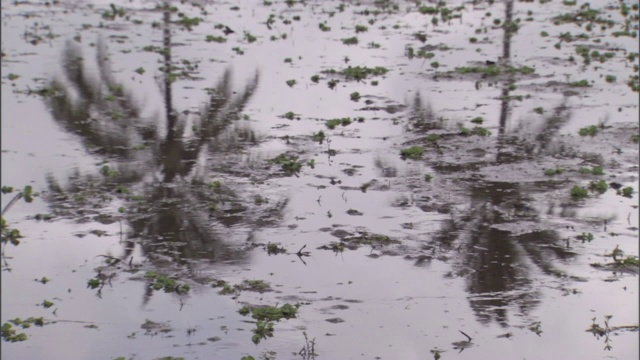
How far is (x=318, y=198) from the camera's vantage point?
10578mm

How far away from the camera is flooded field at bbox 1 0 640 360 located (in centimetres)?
759

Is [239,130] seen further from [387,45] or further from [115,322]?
[387,45]

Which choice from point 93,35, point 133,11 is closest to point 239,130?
point 93,35

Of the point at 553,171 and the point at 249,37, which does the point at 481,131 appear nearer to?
the point at 553,171

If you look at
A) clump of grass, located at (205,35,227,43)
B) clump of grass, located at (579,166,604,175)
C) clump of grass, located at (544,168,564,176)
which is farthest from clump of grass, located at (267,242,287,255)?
clump of grass, located at (205,35,227,43)

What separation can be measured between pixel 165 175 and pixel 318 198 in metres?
2.06

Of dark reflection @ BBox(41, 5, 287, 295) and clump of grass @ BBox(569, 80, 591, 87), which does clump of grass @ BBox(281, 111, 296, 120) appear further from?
clump of grass @ BBox(569, 80, 591, 87)

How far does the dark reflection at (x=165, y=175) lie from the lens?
368 inches

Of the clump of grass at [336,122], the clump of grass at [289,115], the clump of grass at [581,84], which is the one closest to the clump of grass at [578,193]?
the clump of grass at [336,122]

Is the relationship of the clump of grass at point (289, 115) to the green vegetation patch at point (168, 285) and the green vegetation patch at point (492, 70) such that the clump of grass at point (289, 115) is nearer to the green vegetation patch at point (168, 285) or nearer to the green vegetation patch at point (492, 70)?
the green vegetation patch at point (492, 70)

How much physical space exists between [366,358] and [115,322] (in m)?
2.17

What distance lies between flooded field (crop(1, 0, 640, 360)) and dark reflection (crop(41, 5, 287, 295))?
0.04m

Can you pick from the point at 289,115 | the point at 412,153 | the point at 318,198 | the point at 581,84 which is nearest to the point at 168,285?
the point at 318,198

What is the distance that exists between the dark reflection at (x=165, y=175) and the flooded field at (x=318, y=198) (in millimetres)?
44
